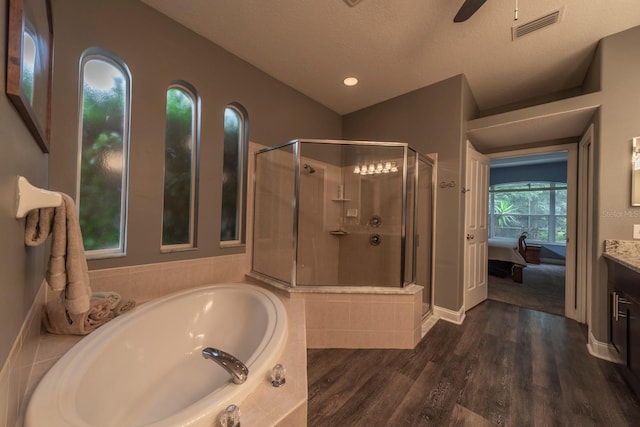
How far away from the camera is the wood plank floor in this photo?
4.49 ft

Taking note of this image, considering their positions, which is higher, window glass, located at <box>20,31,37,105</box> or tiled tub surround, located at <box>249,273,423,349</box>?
window glass, located at <box>20,31,37,105</box>

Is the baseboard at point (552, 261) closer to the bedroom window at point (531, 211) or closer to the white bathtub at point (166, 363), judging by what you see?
the bedroom window at point (531, 211)

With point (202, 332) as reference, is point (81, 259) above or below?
above

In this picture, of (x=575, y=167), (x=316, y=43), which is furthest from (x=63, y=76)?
(x=575, y=167)

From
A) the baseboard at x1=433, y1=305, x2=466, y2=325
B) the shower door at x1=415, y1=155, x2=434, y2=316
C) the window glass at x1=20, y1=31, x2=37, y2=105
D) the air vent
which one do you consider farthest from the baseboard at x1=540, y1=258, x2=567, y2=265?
the window glass at x1=20, y1=31, x2=37, y2=105

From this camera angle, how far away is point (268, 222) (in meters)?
2.57

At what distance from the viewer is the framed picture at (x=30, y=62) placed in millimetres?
652

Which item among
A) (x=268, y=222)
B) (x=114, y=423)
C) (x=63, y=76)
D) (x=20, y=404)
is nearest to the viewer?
(x=20, y=404)

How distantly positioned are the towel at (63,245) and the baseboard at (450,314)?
2.96m

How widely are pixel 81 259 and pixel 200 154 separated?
58.0 inches

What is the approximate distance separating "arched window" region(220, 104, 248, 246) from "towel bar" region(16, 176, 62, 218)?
162 centimetres

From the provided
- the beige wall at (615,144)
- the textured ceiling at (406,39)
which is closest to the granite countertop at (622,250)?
the beige wall at (615,144)

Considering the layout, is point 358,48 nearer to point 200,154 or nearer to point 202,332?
point 200,154

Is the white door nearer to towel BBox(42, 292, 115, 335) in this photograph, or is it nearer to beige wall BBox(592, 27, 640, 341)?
beige wall BBox(592, 27, 640, 341)
